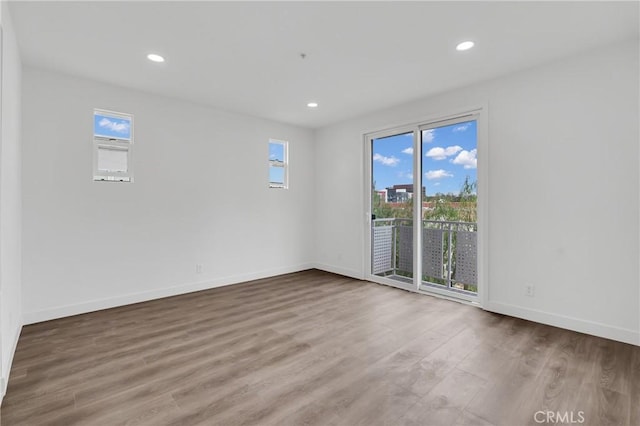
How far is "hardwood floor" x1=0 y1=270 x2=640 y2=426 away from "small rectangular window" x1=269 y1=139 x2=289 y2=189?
253cm

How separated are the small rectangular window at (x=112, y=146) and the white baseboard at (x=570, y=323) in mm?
4709

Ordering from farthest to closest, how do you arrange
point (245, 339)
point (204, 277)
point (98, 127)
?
point (204, 277), point (98, 127), point (245, 339)

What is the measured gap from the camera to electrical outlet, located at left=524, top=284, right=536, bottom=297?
128 inches

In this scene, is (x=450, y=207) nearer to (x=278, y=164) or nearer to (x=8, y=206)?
(x=278, y=164)

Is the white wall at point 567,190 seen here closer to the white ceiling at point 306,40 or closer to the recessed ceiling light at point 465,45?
the white ceiling at point 306,40

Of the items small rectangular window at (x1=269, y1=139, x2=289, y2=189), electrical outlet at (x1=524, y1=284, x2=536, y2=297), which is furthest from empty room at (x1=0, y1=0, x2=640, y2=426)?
small rectangular window at (x1=269, y1=139, x2=289, y2=189)

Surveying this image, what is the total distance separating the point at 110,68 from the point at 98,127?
80 centimetres

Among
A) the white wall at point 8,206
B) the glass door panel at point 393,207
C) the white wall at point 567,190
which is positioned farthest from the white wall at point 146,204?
the white wall at point 567,190

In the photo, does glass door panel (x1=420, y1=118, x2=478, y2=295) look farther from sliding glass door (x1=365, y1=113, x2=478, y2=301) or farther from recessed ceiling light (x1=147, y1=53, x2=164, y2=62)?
recessed ceiling light (x1=147, y1=53, x2=164, y2=62)

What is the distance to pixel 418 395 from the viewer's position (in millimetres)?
1982

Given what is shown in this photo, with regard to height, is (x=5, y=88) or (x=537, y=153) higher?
(x=5, y=88)

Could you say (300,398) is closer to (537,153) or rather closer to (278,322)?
(278,322)

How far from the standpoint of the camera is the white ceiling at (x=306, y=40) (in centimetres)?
226

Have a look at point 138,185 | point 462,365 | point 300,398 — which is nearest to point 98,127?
point 138,185
